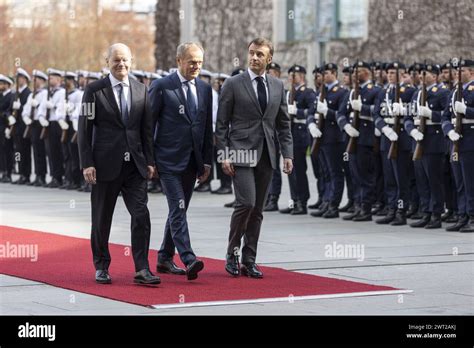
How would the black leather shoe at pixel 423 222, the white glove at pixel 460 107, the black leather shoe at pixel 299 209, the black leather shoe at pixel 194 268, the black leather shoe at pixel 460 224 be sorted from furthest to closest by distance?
1. the black leather shoe at pixel 299 209
2. the black leather shoe at pixel 423 222
3. the black leather shoe at pixel 460 224
4. the white glove at pixel 460 107
5. the black leather shoe at pixel 194 268

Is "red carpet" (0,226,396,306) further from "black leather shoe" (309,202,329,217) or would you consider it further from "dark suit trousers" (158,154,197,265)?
"black leather shoe" (309,202,329,217)

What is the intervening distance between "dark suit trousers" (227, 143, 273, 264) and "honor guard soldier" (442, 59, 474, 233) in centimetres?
472

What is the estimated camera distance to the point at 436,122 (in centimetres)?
1602

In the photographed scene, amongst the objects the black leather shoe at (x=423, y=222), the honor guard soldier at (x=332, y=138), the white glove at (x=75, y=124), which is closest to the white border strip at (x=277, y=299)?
the black leather shoe at (x=423, y=222)

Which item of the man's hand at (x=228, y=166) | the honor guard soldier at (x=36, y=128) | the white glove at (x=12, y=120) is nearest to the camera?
the man's hand at (x=228, y=166)

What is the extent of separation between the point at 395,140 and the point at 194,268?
21.3 feet

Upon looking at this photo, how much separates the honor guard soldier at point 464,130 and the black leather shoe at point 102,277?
614cm

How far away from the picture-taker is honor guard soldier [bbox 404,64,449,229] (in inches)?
628

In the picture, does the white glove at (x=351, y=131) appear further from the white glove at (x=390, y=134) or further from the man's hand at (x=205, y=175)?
the man's hand at (x=205, y=175)

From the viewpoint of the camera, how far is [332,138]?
17.6 m

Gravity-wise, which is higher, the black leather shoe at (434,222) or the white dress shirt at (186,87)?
the white dress shirt at (186,87)

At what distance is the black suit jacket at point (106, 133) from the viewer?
34.0ft

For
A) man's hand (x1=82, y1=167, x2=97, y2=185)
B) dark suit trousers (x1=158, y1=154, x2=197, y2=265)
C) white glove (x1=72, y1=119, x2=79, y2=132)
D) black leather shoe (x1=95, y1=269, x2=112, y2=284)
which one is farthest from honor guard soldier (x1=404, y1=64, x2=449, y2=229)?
white glove (x1=72, y1=119, x2=79, y2=132)
